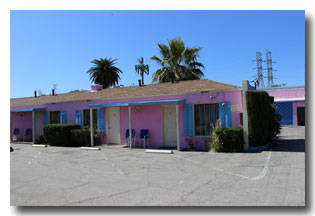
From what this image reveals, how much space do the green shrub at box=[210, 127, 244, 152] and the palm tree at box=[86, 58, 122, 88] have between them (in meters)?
28.0

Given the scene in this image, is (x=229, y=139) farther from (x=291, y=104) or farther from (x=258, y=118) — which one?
(x=291, y=104)

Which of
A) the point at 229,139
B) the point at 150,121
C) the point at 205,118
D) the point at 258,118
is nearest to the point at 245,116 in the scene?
the point at 258,118

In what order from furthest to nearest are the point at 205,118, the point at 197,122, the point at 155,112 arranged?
the point at 155,112, the point at 197,122, the point at 205,118

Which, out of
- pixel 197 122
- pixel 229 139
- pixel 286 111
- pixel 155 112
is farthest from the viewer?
pixel 286 111

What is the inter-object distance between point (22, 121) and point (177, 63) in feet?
42.9

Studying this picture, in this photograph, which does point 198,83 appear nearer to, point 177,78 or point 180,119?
point 180,119

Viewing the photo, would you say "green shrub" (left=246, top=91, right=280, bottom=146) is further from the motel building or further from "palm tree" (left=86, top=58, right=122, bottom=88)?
"palm tree" (left=86, top=58, right=122, bottom=88)

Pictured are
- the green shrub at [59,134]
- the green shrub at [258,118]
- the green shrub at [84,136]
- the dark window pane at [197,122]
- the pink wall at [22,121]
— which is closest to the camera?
the green shrub at [258,118]

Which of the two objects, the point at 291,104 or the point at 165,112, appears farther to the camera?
the point at 291,104

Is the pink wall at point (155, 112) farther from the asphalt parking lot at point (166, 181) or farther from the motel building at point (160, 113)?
the asphalt parking lot at point (166, 181)

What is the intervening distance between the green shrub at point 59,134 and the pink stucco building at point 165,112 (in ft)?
3.14

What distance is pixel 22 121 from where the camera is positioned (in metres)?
20.3

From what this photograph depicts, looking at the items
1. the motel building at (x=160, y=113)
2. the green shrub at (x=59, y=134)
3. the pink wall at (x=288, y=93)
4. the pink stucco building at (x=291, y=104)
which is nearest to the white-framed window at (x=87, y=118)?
the motel building at (x=160, y=113)

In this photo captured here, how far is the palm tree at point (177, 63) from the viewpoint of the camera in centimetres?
2317
